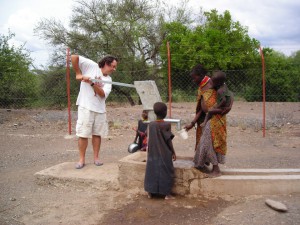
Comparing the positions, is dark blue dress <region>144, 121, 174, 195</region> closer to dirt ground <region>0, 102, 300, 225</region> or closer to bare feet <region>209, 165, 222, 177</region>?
dirt ground <region>0, 102, 300, 225</region>

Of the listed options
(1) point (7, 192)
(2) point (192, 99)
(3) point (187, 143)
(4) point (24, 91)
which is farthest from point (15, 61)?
(1) point (7, 192)

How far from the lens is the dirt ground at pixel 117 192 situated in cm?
362

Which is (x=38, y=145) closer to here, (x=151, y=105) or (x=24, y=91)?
(x=151, y=105)

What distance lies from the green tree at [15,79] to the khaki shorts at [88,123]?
325 inches

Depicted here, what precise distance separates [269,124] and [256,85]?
117cm

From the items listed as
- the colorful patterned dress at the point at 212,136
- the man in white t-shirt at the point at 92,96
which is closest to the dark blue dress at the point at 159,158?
the colorful patterned dress at the point at 212,136

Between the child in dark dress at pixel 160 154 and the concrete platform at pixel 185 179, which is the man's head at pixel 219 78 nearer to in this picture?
the child in dark dress at pixel 160 154

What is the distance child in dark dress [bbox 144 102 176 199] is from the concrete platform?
0.78 ft

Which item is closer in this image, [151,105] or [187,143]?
[151,105]

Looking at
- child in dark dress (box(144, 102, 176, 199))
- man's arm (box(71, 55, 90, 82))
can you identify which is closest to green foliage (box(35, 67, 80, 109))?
man's arm (box(71, 55, 90, 82))

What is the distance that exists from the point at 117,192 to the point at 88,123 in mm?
1014

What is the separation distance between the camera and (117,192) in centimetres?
441

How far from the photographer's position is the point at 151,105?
4.34 metres

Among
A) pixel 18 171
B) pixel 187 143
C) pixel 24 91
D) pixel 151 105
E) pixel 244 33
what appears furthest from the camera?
pixel 244 33
